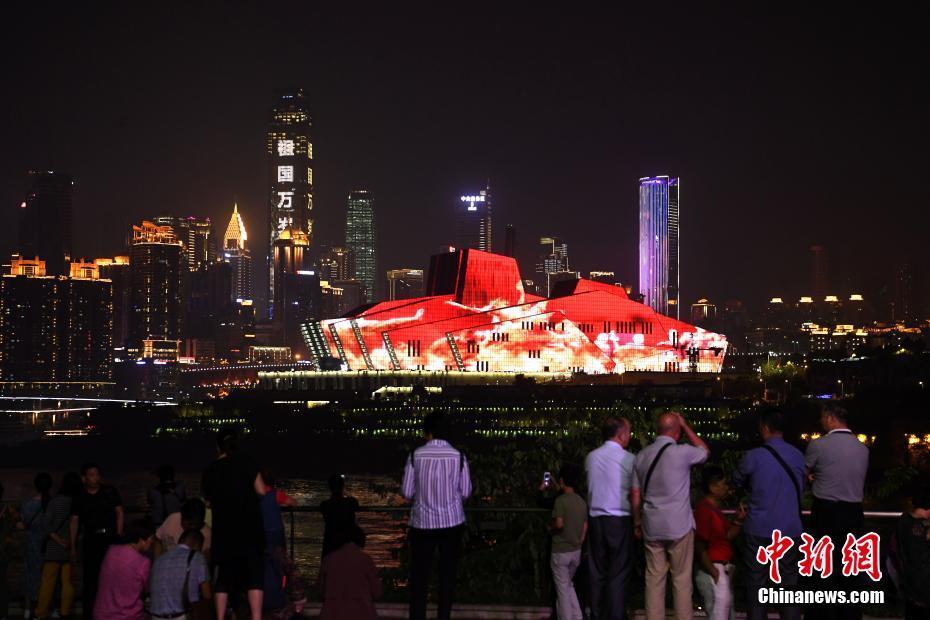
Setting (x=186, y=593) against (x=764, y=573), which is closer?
(x=186, y=593)

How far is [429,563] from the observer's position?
Result: 553 inches

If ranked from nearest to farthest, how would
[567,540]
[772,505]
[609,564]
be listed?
[772,505] < [609,564] < [567,540]

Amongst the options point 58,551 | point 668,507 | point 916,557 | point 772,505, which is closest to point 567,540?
point 668,507

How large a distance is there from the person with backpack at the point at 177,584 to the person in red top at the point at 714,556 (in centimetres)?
541

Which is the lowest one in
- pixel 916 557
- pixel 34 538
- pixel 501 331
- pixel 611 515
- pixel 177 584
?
pixel 34 538

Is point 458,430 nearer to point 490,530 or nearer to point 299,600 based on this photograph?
point 490,530

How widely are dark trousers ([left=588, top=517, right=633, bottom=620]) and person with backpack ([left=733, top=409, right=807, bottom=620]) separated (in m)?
1.34

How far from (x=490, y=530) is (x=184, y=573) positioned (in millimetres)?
7923

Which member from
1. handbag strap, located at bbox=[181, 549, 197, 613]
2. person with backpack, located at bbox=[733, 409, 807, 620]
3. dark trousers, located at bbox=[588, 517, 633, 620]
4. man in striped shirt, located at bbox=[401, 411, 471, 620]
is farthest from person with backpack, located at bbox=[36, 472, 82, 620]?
person with backpack, located at bbox=[733, 409, 807, 620]

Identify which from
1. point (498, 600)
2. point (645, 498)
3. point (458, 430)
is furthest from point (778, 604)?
point (458, 430)

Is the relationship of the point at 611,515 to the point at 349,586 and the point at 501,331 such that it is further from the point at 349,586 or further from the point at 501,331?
the point at 501,331

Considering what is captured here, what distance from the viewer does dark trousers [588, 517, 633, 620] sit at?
1374 centimetres

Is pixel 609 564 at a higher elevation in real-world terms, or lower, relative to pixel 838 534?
lower

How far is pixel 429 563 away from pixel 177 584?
2.93m
